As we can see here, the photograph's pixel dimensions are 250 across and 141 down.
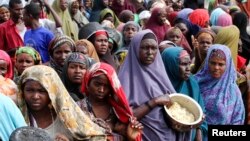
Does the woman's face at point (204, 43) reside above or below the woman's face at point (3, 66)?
below

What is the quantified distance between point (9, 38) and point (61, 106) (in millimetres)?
3805

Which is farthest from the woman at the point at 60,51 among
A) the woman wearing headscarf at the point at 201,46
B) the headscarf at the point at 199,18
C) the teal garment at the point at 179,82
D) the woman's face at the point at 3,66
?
the headscarf at the point at 199,18

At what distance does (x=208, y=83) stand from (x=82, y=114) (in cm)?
214

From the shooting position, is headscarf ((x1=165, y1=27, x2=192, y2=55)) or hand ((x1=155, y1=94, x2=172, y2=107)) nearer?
hand ((x1=155, y1=94, x2=172, y2=107))

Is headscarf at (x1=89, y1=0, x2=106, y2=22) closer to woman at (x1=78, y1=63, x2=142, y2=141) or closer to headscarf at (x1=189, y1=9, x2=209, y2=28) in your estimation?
headscarf at (x1=189, y1=9, x2=209, y2=28)

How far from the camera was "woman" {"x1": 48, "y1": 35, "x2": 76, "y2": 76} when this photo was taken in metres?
6.34

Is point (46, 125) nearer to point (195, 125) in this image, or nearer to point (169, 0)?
point (195, 125)

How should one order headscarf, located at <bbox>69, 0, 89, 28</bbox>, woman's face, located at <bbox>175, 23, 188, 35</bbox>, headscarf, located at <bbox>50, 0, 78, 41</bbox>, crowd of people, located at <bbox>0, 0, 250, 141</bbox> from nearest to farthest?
1. crowd of people, located at <bbox>0, 0, 250, 141</bbox>
2. woman's face, located at <bbox>175, 23, 188, 35</bbox>
3. headscarf, located at <bbox>50, 0, 78, 41</bbox>
4. headscarf, located at <bbox>69, 0, 89, 28</bbox>

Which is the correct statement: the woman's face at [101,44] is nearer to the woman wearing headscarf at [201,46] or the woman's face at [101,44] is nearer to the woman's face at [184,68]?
the woman wearing headscarf at [201,46]

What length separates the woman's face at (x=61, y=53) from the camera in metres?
6.34

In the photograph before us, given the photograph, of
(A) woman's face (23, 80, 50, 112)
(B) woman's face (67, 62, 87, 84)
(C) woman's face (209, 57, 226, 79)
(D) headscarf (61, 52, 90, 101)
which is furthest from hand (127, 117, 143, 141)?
(C) woman's face (209, 57, 226, 79)

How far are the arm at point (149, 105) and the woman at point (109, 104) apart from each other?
0.47 metres

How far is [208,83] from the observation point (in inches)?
254

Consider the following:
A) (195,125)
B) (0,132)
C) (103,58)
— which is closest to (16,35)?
(103,58)
